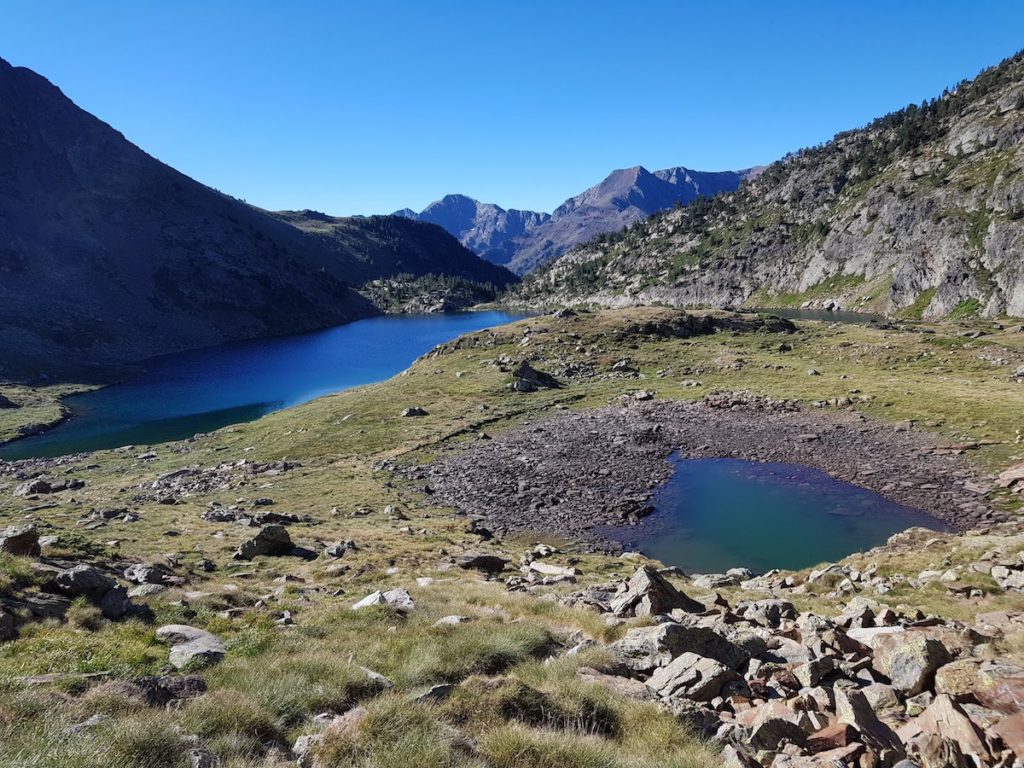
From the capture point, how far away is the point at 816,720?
8781mm

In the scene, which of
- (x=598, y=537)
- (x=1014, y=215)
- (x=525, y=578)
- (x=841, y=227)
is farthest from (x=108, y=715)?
(x=841, y=227)

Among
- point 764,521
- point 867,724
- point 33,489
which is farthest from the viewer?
point 33,489

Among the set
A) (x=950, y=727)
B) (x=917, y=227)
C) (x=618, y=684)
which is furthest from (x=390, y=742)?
(x=917, y=227)

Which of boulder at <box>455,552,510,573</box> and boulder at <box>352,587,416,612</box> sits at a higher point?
boulder at <box>352,587,416,612</box>

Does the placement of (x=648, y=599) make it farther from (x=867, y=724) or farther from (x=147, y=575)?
(x=147, y=575)

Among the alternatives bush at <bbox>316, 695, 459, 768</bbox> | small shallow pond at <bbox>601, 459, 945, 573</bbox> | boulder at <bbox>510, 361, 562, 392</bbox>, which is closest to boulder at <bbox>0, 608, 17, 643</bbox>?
bush at <bbox>316, 695, 459, 768</bbox>

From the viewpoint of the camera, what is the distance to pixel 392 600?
15242 millimetres

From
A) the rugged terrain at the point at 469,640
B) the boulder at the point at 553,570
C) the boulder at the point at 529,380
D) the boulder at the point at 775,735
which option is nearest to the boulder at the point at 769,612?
the rugged terrain at the point at 469,640

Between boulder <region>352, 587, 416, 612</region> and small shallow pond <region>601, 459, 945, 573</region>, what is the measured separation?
15.2 m

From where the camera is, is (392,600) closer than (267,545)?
Yes

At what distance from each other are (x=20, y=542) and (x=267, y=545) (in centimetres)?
856

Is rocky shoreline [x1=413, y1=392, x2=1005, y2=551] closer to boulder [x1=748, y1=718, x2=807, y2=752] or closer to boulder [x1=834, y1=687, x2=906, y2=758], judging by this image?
boulder [x1=834, y1=687, x2=906, y2=758]

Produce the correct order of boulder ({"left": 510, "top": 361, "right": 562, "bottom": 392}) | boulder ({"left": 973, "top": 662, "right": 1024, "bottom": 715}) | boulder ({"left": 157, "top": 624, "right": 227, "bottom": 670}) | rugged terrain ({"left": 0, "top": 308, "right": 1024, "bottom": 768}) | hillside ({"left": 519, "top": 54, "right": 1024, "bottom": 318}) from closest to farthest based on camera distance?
1. rugged terrain ({"left": 0, "top": 308, "right": 1024, "bottom": 768})
2. boulder ({"left": 973, "top": 662, "right": 1024, "bottom": 715})
3. boulder ({"left": 157, "top": 624, "right": 227, "bottom": 670})
4. boulder ({"left": 510, "top": 361, "right": 562, "bottom": 392})
5. hillside ({"left": 519, "top": 54, "right": 1024, "bottom": 318})

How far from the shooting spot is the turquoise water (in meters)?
70.2
